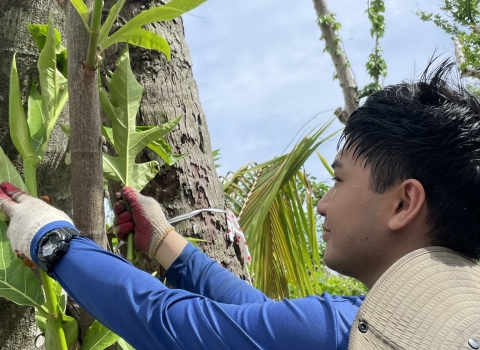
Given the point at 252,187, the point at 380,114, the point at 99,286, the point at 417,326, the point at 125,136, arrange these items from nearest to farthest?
the point at 417,326 < the point at 99,286 < the point at 380,114 < the point at 125,136 < the point at 252,187

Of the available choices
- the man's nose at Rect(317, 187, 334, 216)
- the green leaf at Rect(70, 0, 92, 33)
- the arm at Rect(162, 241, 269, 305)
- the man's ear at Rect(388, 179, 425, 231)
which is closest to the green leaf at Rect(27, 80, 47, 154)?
the green leaf at Rect(70, 0, 92, 33)

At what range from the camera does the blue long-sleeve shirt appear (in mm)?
1167

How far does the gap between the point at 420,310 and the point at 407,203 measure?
0.25 meters

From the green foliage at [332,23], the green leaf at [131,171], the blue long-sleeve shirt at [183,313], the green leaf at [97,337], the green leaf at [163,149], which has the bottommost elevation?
Answer: the green leaf at [97,337]

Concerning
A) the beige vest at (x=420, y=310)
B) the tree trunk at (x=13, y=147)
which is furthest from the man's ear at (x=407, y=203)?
the tree trunk at (x=13, y=147)

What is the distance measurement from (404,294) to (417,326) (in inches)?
2.4

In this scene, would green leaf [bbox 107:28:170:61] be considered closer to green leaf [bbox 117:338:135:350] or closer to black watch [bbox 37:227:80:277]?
black watch [bbox 37:227:80:277]

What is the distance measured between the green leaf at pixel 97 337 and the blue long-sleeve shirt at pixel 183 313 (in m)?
0.33

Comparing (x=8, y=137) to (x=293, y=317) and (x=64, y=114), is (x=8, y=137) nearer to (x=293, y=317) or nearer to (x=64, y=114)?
(x=64, y=114)

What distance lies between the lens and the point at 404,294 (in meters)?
1.15

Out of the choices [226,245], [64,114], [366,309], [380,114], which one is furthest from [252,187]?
[366,309]

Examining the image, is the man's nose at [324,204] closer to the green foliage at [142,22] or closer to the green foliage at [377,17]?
the green foliage at [142,22]

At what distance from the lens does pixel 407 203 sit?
1.31 metres

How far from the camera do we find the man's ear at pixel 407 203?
1281 millimetres
